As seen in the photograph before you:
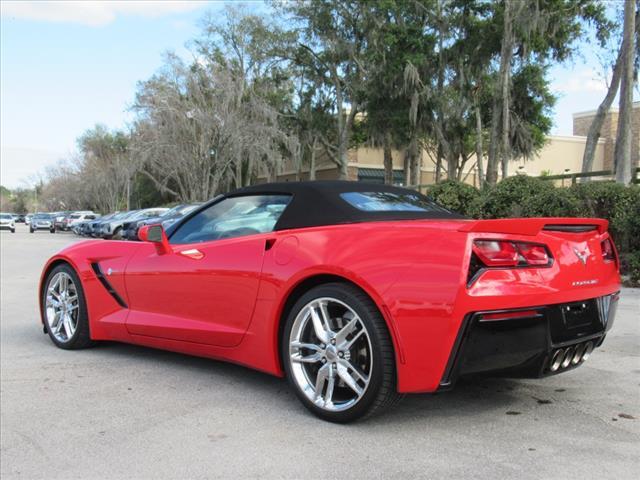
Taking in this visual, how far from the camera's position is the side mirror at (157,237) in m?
4.59

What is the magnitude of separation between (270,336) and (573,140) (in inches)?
2232

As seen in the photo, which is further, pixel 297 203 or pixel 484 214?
pixel 484 214

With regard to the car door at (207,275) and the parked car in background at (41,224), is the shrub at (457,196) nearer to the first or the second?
the car door at (207,275)

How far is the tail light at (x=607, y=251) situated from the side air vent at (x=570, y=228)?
15 cm

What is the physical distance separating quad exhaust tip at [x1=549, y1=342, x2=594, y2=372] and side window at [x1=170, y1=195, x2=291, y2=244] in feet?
6.33

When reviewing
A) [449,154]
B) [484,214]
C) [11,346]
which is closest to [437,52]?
[449,154]

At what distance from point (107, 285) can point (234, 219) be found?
1.43m

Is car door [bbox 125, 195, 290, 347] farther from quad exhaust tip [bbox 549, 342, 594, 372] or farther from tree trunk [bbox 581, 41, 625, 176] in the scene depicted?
tree trunk [bbox 581, 41, 625, 176]

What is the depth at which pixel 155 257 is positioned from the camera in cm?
470

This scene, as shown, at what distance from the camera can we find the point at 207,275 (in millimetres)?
4223

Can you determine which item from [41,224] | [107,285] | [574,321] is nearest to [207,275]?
[107,285]

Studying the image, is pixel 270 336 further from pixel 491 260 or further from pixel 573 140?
pixel 573 140

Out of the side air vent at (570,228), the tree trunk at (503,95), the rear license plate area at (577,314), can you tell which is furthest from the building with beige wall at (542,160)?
the rear license plate area at (577,314)

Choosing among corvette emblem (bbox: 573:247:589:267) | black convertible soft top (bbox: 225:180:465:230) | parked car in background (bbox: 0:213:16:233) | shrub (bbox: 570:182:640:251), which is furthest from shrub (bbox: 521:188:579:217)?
parked car in background (bbox: 0:213:16:233)
